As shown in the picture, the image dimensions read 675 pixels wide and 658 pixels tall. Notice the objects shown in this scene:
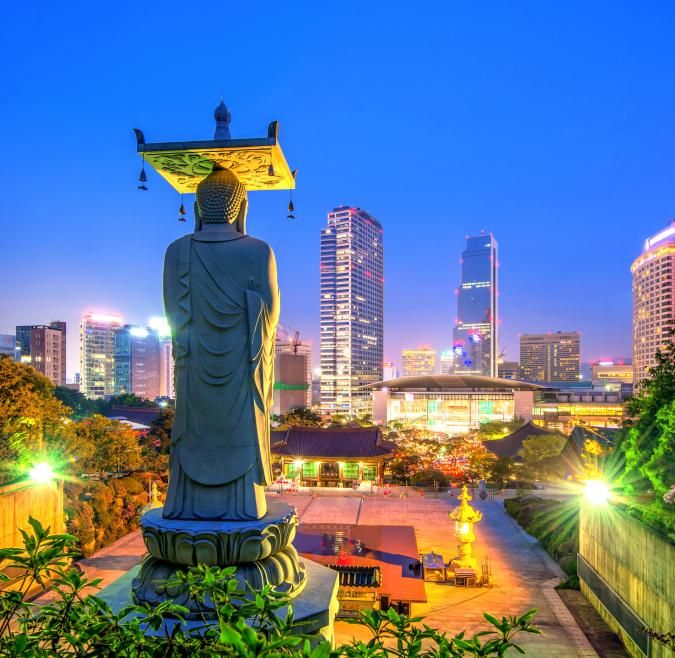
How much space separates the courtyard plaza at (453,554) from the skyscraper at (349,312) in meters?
85.4

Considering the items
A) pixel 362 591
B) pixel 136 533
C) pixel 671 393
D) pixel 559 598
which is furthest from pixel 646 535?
pixel 136 533

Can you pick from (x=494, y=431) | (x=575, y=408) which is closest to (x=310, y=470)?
(x=494, y=431)

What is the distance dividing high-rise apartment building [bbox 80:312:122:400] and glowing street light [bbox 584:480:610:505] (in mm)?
115534

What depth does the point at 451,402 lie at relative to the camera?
65.1 metres

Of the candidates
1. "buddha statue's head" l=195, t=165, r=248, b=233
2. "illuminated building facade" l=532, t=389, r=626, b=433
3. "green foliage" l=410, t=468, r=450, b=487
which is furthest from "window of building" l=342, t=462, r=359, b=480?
"illuminated building facade" l=532, t=389, r=626, b=433

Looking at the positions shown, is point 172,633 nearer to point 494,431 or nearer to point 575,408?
point 494,431

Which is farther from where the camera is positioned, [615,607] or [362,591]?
[362,591]

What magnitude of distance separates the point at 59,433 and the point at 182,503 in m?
16.8

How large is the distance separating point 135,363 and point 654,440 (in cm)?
11697

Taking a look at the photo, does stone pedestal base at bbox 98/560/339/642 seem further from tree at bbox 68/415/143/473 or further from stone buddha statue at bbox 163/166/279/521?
tree at bbox 68/415/143/473

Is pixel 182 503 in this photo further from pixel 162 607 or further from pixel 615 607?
pixel 615 607

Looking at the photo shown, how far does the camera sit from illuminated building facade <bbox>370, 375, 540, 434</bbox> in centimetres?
6241

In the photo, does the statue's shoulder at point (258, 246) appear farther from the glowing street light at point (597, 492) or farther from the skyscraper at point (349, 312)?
the skyscraper at point (349, 312)

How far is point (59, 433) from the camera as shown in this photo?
21.8 meters
